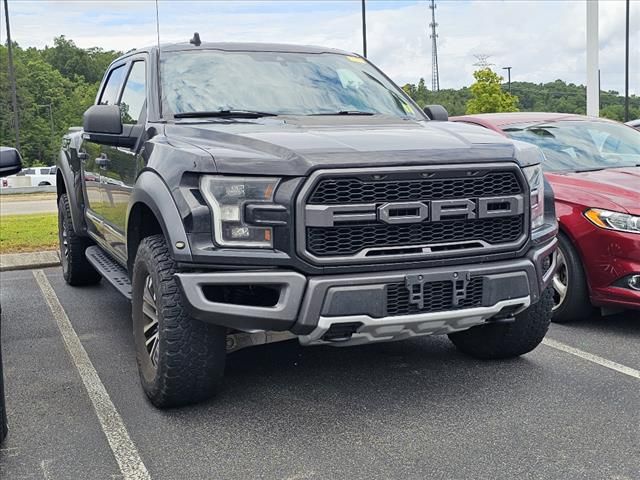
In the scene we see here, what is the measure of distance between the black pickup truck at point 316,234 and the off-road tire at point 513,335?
1 centimetres

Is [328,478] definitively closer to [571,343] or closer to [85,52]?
[571,343]

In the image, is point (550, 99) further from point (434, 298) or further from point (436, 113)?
point (434, 298)

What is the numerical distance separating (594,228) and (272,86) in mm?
2357

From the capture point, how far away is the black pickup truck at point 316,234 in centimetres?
339

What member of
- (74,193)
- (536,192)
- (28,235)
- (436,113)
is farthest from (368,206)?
(28,235)

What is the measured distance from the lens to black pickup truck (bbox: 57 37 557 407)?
339 cm

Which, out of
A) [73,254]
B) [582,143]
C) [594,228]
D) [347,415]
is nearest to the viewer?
[347,415]

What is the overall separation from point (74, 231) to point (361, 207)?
13.6ft

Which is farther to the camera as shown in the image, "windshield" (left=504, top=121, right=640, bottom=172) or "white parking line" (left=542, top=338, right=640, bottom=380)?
"windshield" (left=504, top=121, right=640, bottom=172)

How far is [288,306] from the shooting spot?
337 centimetres

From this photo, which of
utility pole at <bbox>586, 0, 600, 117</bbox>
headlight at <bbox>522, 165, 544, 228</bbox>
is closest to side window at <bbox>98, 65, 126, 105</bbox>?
headlight at <bbox>522, 165, 544, 228</bbox>

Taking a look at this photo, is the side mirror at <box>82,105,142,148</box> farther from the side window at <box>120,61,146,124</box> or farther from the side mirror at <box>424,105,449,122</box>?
the side mirror at <box>424,105,449,122</box>

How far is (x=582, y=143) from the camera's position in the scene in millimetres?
6344

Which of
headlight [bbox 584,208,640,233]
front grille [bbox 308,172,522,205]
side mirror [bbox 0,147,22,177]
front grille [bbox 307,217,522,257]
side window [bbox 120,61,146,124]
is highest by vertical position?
side window [bbox 120,61,146,124]
